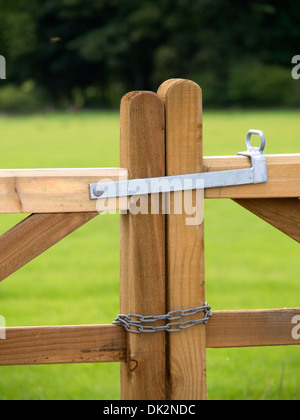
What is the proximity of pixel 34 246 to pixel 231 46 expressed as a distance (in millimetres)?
51002

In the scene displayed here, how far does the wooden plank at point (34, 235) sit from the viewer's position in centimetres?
174

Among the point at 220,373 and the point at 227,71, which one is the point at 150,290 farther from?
the point at 227,71

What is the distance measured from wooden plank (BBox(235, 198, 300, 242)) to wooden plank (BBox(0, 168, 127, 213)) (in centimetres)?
41

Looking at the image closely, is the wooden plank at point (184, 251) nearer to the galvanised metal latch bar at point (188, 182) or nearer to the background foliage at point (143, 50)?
the galvanised metal latch bar at point (188, 182)

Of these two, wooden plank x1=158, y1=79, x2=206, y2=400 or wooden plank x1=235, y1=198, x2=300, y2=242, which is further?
wooden plank x1=235, y1=198, x2=300, y2=242

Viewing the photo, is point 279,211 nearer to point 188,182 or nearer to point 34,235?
point 188,182

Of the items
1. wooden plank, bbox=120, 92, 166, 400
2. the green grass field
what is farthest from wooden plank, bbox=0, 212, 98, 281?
the green grass field

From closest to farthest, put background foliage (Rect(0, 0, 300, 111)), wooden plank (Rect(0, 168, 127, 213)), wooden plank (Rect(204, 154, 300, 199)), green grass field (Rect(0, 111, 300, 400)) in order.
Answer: wooden plank (Rect(0, 168, 127, 213)), wooden plank (Rect(204, 154, 300, 199)), green grass field (Rect(0, 111, 300, 400)), background foliage (Rect(0, 0, 300, 111))

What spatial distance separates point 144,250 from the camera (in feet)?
5.84

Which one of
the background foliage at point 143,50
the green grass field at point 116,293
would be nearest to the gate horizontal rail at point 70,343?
the green grass field at point 116,293

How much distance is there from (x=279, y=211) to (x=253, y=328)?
354 mm

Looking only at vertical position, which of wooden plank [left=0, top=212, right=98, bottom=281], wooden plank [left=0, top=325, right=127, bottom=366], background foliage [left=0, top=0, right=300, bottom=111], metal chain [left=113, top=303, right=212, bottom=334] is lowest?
wooden plank [left=0, top=325, right=127, bottom=366]

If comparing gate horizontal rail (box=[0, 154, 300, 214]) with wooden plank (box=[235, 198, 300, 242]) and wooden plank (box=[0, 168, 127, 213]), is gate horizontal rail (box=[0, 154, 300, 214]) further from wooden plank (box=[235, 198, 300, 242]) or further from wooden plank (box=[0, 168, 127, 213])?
wooden plank (box=[235, 198, 300, 242])

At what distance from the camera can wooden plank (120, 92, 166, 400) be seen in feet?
5.74
